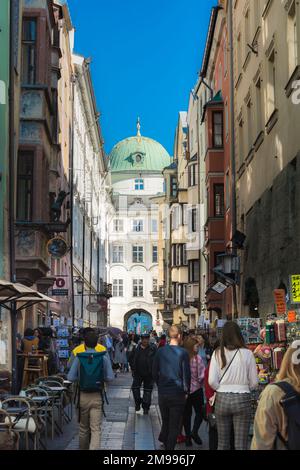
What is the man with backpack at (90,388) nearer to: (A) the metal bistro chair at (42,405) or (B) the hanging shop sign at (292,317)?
(A) the metal bistro chair at (42,405)

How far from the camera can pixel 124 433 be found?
1459cm

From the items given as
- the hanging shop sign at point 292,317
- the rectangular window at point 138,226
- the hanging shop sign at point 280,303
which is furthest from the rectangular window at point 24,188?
the rectangular window at point 138,226

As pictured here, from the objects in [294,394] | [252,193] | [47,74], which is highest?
[47,74]

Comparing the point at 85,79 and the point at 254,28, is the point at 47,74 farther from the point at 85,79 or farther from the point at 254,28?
the point at 85,79

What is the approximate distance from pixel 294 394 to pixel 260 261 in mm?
15726

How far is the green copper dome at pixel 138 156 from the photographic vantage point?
11219cm

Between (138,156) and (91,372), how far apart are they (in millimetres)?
103986

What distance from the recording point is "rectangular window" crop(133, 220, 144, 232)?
103 meters

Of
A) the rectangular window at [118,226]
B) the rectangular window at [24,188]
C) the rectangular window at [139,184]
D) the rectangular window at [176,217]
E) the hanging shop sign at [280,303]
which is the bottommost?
the hanging shop sign at [280,303]

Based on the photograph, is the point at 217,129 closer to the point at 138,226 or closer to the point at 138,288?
the point at 138,288

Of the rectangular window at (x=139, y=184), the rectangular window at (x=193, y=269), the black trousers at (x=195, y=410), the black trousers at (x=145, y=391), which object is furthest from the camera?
the rectangular window at (x=139, y=184)

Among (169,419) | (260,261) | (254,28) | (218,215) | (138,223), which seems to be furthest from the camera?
(138,223)

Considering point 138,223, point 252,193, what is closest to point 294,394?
point 252,193

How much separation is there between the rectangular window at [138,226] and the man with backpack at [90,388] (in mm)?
92574
